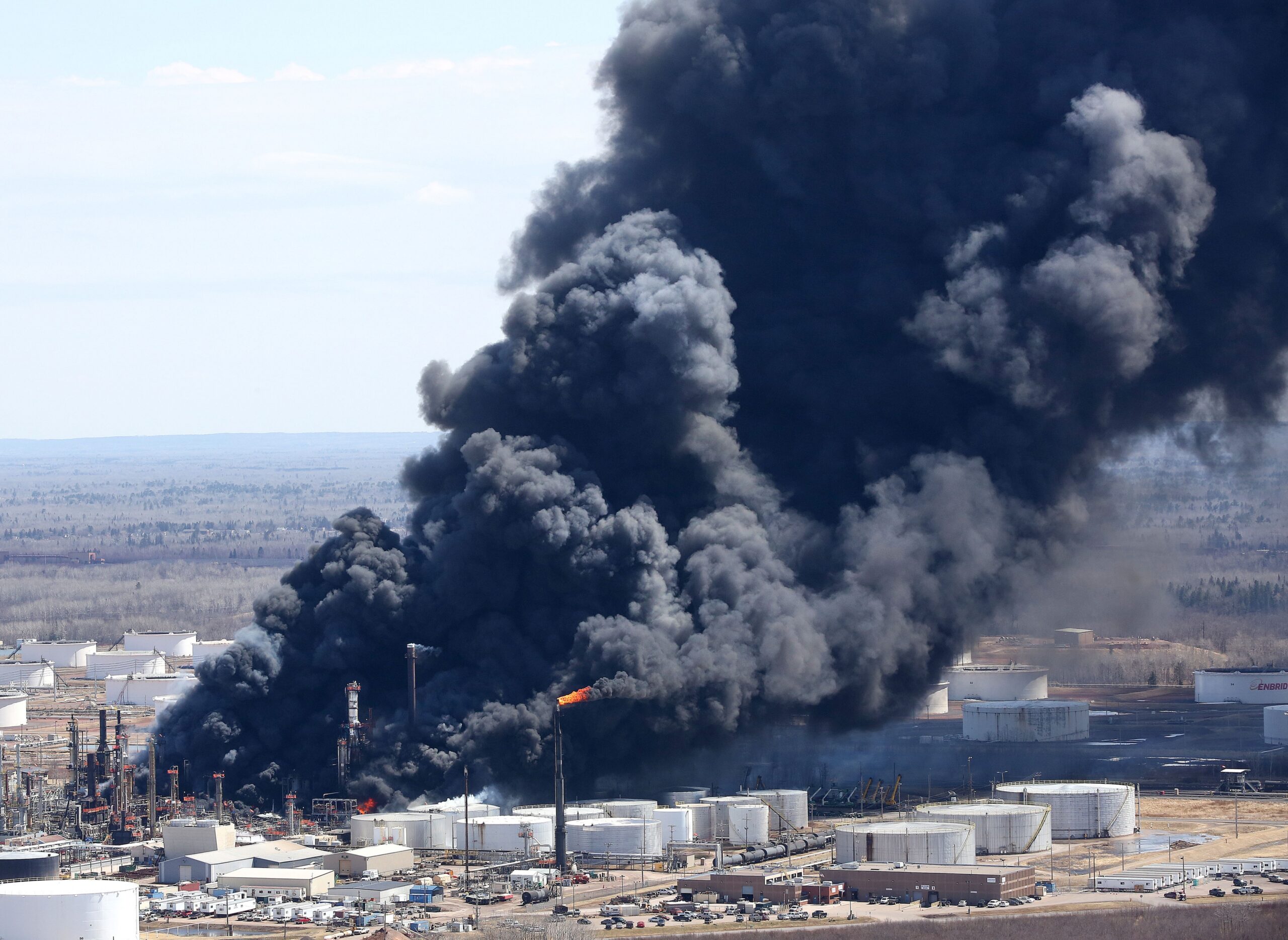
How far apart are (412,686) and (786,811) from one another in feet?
60.6

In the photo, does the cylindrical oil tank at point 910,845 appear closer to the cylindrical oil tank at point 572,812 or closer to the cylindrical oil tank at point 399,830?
the cylindrical oil tank at point 572,812

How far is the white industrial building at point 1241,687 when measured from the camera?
149m

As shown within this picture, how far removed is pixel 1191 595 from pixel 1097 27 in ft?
275

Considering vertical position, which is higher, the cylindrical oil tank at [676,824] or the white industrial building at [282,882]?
the cylindrical oil tank at [676,824]

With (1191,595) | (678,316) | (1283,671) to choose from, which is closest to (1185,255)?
(678,316)

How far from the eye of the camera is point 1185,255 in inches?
4690

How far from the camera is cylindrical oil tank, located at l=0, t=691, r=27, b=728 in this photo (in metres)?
149

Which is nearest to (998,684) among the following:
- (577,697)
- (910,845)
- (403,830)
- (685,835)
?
(577,697)

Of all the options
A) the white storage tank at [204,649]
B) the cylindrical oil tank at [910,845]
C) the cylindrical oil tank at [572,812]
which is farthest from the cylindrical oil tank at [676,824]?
the white storage tank at [204,649]

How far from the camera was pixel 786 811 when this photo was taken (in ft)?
338

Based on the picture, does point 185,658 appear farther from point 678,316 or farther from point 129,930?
point 129,930

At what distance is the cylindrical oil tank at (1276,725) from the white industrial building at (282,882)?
64473 millimetres

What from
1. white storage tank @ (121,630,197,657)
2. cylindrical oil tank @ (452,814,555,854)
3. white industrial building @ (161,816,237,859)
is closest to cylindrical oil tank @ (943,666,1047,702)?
cylindrical oil tank @ (452,814,555,854)

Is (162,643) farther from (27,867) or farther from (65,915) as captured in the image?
(65,915)
